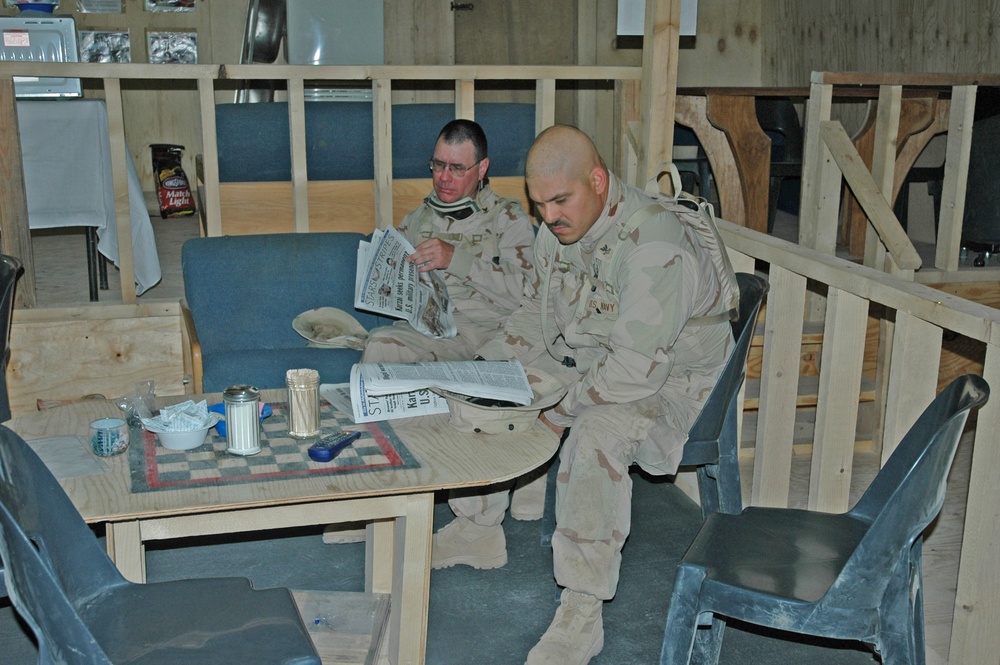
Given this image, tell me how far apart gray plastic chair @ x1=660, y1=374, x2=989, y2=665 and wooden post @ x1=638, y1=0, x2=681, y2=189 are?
1711 millimetres

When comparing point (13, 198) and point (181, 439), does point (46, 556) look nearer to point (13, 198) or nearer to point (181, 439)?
point (181, 439)

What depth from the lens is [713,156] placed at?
4375 mm

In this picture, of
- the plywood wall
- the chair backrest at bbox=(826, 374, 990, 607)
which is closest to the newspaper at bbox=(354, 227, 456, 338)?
the chair backrest at bbox=(826, 374, 990, 607)

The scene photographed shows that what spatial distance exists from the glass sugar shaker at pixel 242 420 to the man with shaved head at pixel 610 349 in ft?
2.41

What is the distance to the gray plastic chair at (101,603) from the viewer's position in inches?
48.9

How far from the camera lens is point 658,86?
10.8 ft

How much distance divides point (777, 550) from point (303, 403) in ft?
3.06

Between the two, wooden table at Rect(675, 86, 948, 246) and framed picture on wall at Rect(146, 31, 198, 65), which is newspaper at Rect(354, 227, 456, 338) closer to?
wooden table at Rect(675, 86, 948, 246)

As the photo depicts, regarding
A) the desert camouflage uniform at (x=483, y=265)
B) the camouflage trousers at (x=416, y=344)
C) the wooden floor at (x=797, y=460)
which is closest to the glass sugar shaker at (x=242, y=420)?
the camouflage trousers at (x=416, y=344)

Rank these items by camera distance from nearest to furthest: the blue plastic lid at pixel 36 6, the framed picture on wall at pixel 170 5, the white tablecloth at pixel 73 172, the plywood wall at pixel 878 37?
the white tablecloth at pixel 73 172 → the blue plastic lid at pixel 36 6 → the plywood wall at pixel 878 37 → the framed picture on wall at pixel 170 5

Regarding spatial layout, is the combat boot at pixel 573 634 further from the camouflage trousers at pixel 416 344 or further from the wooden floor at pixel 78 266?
the wooden floor at pixel 78 266

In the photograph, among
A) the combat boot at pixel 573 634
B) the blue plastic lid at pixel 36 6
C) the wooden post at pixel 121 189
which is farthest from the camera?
the blue plastic lid at pixel 36 6

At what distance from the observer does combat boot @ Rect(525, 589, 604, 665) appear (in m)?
2.12

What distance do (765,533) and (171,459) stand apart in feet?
3.67
